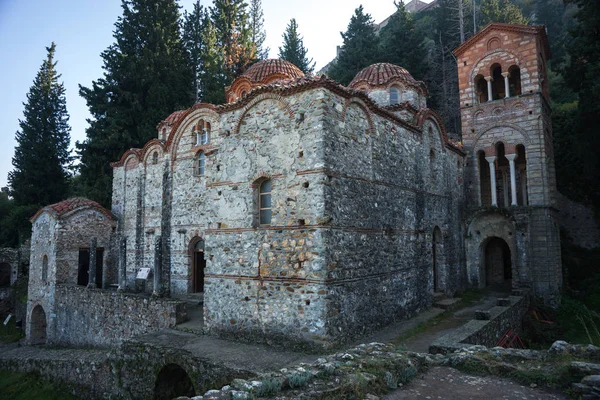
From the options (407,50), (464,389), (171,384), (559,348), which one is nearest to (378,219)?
(559,348)

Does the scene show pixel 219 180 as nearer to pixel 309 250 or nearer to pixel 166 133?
pixel 309 250

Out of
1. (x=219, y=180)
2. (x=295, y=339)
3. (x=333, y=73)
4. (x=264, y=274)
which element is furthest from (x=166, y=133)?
(x=333, y=73)

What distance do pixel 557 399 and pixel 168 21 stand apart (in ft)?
93.8

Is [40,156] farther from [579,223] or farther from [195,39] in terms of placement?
[579,223]

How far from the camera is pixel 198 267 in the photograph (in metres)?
15.3

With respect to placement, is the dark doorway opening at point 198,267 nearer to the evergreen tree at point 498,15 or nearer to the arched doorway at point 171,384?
the arched doorway at point 171,384

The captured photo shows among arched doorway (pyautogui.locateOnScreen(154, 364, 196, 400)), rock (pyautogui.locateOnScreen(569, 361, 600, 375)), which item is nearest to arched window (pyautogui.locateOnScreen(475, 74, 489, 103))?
rock (pyautogui.locateOnScreen(569, 361, 600, 375))

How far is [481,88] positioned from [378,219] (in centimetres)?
1137

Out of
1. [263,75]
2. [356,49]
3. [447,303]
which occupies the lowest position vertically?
[447,303]

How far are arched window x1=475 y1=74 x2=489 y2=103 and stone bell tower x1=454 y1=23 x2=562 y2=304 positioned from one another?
0.15 ft

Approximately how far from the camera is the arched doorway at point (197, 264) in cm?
1513

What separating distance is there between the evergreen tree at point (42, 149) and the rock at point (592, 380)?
30.0 metres

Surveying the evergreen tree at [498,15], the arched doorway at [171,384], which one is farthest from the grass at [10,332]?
the evergreen tree at [498,15]

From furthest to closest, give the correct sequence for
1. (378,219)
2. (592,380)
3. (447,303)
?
(447,303) < (378,219) < (592,380)
